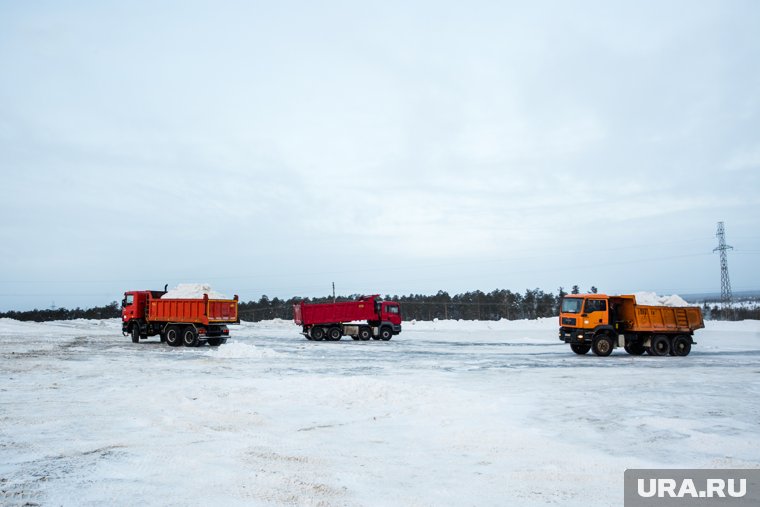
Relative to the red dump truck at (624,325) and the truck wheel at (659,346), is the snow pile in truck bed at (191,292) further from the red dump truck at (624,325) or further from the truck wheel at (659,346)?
the truck wheel at (659,346)

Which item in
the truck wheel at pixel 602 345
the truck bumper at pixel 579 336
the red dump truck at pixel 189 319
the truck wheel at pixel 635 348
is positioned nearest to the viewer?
the truck bumper at pixel 579 336

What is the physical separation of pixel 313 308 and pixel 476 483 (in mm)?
30855

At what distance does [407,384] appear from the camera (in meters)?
13.3

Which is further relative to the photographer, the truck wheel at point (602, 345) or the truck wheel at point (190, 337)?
the truck wheel at point (190, 337)

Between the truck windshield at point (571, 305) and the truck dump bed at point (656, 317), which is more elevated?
the truck windshield at point (571, 305)

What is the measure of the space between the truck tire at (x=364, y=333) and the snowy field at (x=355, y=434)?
17927 mm

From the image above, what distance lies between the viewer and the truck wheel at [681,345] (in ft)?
83.4

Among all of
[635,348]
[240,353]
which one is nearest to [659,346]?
[635,348]

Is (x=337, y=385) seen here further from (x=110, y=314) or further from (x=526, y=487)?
(x=110, y=314)

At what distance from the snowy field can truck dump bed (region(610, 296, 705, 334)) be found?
7.47 meters

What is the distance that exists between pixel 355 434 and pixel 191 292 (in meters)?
22.2

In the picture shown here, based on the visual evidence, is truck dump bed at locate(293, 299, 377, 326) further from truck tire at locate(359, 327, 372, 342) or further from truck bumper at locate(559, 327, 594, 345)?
truck bumper at locate(559, 327, 594, 345)

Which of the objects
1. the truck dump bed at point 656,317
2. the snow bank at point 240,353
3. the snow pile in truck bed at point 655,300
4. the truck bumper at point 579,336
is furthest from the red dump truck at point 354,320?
the snow pile in truck bed at point 655,300

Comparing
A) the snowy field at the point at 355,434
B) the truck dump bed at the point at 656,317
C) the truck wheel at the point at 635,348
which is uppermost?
the truck dump bed at the point at 656,317
